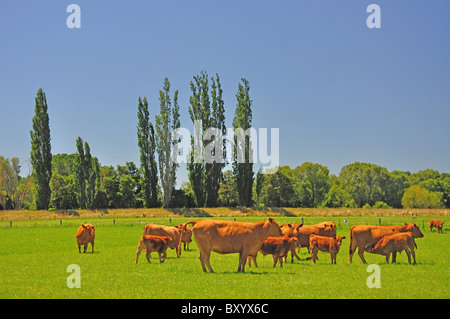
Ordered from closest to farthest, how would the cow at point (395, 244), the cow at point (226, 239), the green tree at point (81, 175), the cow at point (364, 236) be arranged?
the cow at point (226, 239) < the cow at point (395, 244) < the cow at point (364, 236) < the green tree at point (81, 175)

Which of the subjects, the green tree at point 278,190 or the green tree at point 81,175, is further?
the green tree at point 278,190

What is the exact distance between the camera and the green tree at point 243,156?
228 ft

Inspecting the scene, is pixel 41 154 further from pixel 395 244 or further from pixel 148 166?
pixel 395 244

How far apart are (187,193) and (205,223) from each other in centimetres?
5953

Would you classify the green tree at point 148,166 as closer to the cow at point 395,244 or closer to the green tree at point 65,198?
the green tree at point 65,198

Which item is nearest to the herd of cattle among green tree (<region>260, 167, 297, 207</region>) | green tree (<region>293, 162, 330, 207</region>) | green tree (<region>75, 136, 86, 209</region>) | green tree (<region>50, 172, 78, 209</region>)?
green tree (<region>75, 136, 86, 209</region>)

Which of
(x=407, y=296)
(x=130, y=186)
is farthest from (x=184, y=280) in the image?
(x=130, y=186)

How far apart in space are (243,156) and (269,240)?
5311 cm

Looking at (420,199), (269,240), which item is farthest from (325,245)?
(420,199)

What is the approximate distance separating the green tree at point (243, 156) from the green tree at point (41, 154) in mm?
29539

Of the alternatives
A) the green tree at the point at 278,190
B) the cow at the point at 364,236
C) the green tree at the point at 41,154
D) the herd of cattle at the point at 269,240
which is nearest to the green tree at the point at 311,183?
the green tree at the point at 278,190

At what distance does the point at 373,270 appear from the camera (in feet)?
47.0
